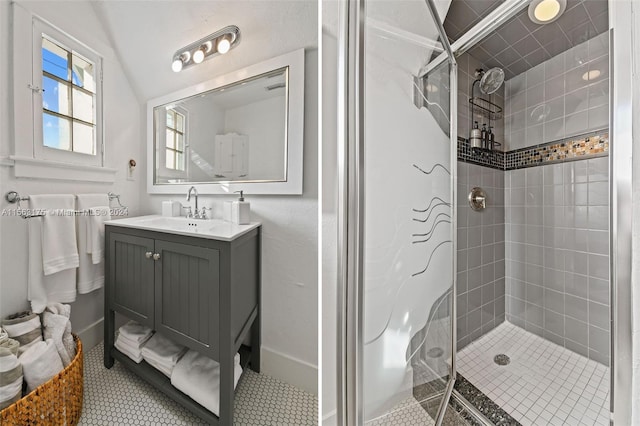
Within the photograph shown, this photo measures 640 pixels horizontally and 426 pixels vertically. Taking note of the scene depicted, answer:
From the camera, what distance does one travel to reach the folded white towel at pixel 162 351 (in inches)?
29.9

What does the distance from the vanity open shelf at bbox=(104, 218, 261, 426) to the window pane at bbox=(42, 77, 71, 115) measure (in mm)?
255

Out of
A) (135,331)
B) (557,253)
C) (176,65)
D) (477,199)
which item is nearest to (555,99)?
(477,199)

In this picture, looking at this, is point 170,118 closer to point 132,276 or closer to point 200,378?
point 132,276

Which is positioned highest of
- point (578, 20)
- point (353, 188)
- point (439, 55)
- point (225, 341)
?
point (578, 20)

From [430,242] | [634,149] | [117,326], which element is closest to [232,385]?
[117,326]

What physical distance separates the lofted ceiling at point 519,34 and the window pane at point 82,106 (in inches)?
48.4

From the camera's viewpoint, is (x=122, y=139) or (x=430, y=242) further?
(x=430, y=242)

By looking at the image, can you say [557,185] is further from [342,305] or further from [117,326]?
[117,326]

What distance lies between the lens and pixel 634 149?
37cm

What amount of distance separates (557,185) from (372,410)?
1212 millimetres

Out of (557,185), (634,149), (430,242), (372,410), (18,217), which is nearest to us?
(634,149)

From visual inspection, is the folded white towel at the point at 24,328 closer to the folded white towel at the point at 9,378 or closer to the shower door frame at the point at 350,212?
the folded white towel at the point at 9,378

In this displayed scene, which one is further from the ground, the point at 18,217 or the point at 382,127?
the point at 382,127

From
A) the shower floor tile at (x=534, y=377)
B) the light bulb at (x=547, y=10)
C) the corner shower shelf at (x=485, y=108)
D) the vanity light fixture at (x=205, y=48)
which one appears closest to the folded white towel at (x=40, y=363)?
the vanity light fixture at (x=205, y=48)
